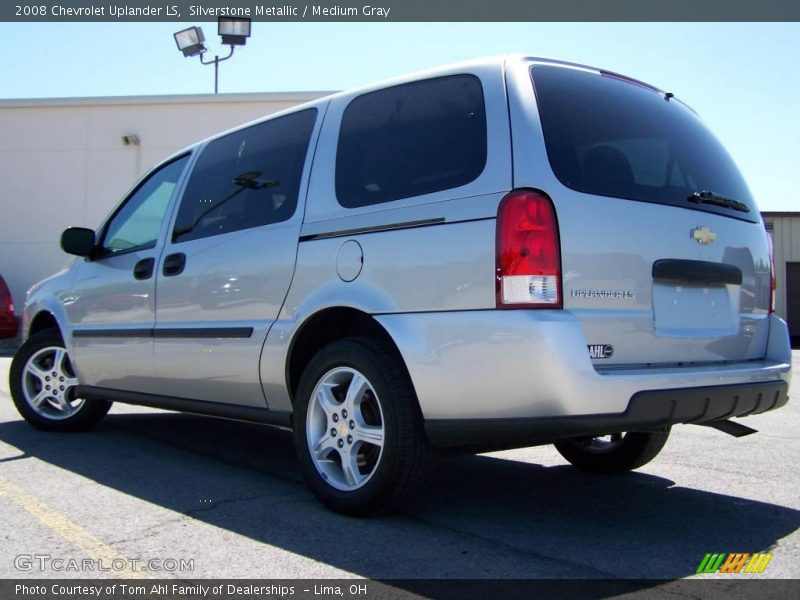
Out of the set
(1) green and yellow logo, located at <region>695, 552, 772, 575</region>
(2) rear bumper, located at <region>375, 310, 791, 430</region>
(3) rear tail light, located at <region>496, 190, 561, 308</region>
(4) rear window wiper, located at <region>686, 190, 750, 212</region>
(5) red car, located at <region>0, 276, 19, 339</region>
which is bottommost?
(5) red car, located at <region>0, 276, 19, 339</region>

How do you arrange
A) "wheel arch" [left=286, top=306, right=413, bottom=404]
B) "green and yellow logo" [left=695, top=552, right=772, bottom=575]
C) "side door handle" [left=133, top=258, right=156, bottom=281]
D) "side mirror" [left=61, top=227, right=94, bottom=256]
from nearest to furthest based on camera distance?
"green and yellow logo" [left=695, top=552, right=772, bottom=575], "wheel arch" [left=286, top=306, right=413, bottom=404], "side door handle" [left=133, top=258, right=156, bottom=281], "side mirror" [left=61, top=227, right=94, bottom=256]

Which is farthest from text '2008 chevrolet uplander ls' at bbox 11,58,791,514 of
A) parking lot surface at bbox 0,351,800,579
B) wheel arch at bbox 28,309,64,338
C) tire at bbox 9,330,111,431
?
wheel arch at bbox 28,309,64,338

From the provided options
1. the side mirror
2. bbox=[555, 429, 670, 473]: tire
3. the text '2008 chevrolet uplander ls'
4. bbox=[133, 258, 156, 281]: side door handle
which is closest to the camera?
the text '2008 chevrolet uplander ls'

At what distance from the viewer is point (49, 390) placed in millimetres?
5926

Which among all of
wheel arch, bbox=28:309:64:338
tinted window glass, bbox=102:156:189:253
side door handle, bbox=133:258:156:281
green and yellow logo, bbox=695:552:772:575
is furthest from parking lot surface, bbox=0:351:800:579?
tinted window glass, bbox=102:156:189:253

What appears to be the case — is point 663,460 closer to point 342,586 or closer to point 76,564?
point 342,586

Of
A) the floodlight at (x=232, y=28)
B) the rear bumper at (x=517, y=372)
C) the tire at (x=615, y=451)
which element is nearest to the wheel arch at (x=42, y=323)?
the rear bumper at (x=517, y=372)

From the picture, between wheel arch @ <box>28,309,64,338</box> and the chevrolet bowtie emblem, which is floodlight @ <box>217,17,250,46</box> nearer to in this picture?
wheel arch @ <box>28,309,64,338</box>

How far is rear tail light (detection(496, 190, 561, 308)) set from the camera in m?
3.02

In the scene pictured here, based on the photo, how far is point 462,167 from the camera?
130 inches

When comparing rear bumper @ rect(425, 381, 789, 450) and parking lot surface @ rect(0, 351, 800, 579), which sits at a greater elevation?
rear bumper @ rect(425, 381, 789, 450)

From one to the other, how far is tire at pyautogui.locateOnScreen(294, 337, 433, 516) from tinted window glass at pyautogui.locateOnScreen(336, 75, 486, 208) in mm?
709

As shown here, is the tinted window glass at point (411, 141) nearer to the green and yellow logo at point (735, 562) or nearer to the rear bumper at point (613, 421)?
the rear bumper at point (613, 421)

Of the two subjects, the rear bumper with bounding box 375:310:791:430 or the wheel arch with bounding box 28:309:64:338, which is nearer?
the rear bumper with bounding box 375:310:791:430
